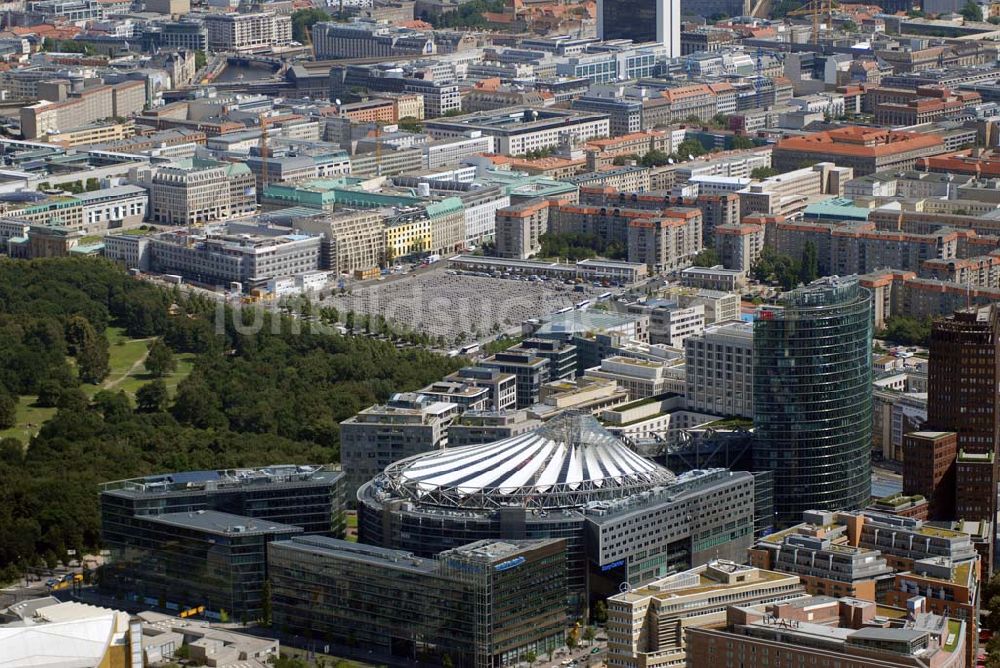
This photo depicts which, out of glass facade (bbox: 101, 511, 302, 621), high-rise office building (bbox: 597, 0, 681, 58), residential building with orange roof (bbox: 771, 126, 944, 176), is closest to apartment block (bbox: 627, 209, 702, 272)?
residential building with orange roof (bbox: 771, 126, 944, 176)

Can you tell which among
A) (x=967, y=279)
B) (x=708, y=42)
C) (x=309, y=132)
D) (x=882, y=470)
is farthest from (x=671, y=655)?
(x=708, y=42)

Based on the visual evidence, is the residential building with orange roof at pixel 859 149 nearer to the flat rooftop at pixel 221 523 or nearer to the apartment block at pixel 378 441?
the apartment block at pixel 378 441

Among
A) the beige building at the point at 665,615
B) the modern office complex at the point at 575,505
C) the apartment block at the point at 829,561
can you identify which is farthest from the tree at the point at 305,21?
the beige building at the point at 665,615

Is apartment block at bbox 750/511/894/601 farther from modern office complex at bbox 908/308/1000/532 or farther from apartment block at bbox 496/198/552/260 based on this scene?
apartment block at bbox 496/198/552/260

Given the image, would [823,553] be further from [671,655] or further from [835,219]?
[835,219]

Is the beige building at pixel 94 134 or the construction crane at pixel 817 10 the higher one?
the construction crane at pixel 817 10

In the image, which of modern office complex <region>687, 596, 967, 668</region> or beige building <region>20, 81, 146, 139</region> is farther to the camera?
beige building <region>20, 81, 146, 139</region>
